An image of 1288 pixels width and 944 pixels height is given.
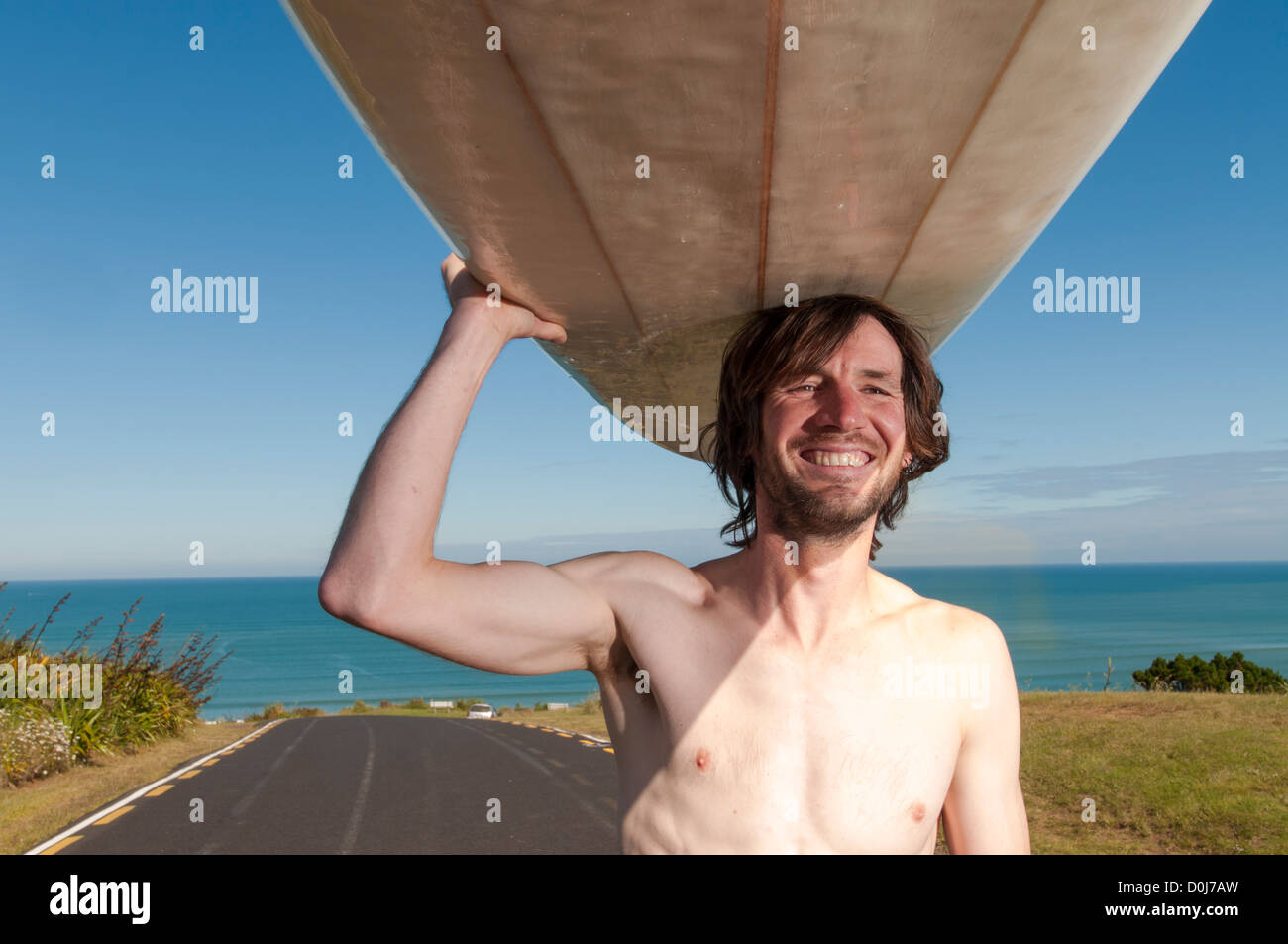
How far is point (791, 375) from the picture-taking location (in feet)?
6.82

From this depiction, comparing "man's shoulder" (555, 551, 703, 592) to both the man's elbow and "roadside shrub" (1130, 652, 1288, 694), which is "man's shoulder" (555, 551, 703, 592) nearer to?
the man's elbow

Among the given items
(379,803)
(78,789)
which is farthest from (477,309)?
(78,789)

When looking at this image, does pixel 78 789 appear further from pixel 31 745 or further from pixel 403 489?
pixel 403 489

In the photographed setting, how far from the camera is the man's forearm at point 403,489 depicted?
4.93 feet

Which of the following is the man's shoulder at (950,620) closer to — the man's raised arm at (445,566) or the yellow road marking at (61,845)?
the man's raised arm at (445,566)

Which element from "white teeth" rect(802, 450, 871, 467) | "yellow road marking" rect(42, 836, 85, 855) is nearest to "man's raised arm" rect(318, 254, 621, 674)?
"white teeth" rect(802, 450, 871, 467)

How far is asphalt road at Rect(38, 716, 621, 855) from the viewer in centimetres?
704

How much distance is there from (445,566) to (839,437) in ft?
3.01

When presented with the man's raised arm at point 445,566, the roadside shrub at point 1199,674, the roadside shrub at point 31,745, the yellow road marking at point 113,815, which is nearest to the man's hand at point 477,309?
the man's raised arm at point 445,566

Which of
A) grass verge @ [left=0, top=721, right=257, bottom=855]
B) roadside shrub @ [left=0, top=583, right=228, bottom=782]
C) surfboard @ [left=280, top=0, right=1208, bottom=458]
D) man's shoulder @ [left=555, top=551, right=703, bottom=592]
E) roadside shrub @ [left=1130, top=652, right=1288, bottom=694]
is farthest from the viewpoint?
roadside shrub @ [left=1130, top=652, right=1288, bottom=694]

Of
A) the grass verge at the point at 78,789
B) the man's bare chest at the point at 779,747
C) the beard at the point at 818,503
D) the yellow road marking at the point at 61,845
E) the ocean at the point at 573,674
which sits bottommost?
the ocean at the point at 573,674

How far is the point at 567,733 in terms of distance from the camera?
15.0 meters
